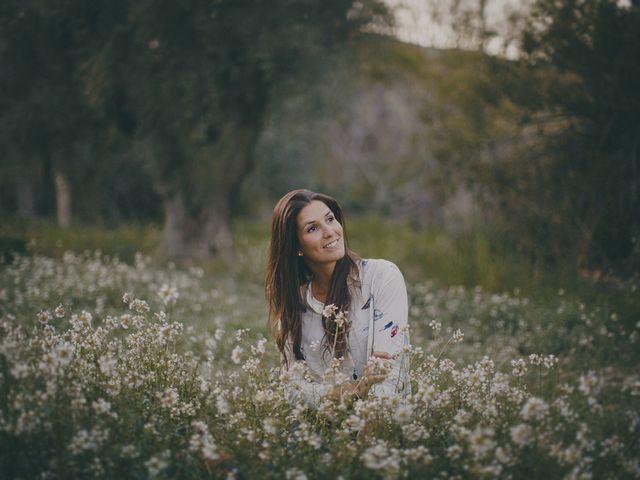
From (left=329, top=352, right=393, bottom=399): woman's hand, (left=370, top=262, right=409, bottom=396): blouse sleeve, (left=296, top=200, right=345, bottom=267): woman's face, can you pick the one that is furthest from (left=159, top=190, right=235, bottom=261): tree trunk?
(left=329, top=352, right=393, bottom=399): woman's hand

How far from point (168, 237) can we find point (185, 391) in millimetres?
8161

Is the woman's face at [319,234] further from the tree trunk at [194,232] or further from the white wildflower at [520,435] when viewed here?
the tree trunk at [194,232]

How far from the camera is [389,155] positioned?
25656 mm

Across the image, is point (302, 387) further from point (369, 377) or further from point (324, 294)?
point (324, 294)

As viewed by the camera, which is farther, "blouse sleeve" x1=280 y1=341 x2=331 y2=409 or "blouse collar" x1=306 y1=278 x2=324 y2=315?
"blouse collar" x1=306 y1=278 x2=324 y2=315

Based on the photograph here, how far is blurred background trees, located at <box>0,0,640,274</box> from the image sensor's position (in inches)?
275

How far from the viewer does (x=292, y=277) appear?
12.1 ft

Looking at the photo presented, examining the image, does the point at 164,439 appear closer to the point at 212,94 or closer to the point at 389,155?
the point at 212,94

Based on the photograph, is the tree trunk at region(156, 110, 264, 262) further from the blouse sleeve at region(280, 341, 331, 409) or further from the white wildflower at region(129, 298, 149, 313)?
the blouse sleeve at region(280, 341, 331, 409)

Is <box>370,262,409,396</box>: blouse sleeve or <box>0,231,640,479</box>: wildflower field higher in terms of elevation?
<box>370,262,409,396</box>: blouse sleeve

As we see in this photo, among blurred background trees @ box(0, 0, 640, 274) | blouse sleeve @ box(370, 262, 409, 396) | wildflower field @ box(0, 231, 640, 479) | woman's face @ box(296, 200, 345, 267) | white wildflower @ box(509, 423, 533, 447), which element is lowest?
wildflower field @ box(0, 231, 640, 479)

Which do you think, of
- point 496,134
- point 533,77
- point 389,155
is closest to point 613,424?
point 533,77

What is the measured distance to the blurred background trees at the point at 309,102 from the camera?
Result: 7.00 metres

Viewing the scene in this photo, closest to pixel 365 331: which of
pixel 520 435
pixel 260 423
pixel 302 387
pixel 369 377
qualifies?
pixel 302 387
